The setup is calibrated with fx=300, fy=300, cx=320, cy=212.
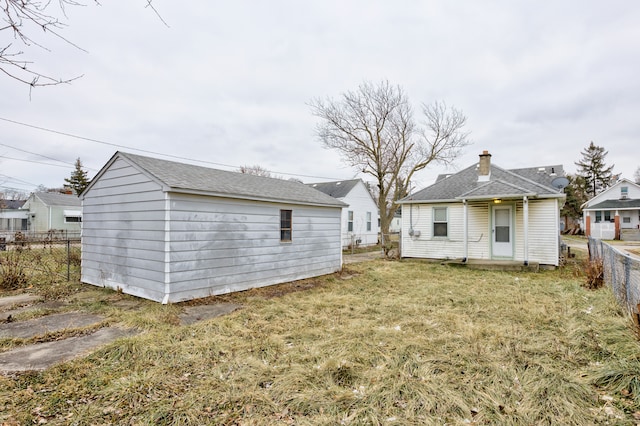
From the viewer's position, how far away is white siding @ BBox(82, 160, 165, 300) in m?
6.36

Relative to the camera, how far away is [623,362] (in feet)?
10.5

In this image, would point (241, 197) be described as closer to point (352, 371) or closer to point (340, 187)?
point (352, 371)

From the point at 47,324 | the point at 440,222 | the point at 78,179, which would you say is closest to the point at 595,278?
the point at 440,222

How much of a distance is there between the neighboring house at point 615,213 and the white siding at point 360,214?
19.7 meters

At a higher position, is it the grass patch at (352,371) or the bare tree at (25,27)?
the bare tree at (25,27)

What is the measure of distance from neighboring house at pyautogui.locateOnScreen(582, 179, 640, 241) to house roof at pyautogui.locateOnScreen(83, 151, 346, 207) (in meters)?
28.2

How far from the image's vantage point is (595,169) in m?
38.9

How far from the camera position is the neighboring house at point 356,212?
2108 cm

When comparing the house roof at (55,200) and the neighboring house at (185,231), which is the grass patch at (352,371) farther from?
the house roof at (55,200)

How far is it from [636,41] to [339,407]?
522 inches

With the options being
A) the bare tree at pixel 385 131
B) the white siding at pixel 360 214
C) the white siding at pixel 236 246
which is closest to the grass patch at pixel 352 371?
the white siding at pixel 236 246

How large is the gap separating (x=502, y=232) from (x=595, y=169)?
39.6 m

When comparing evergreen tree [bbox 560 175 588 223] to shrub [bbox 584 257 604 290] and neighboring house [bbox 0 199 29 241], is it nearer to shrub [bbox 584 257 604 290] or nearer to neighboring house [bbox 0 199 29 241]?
shrub [bbox 584 257 604 290]

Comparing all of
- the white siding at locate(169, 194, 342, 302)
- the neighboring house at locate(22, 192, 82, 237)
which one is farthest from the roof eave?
the neighboring house at locate(22, 192, 82, 237)
